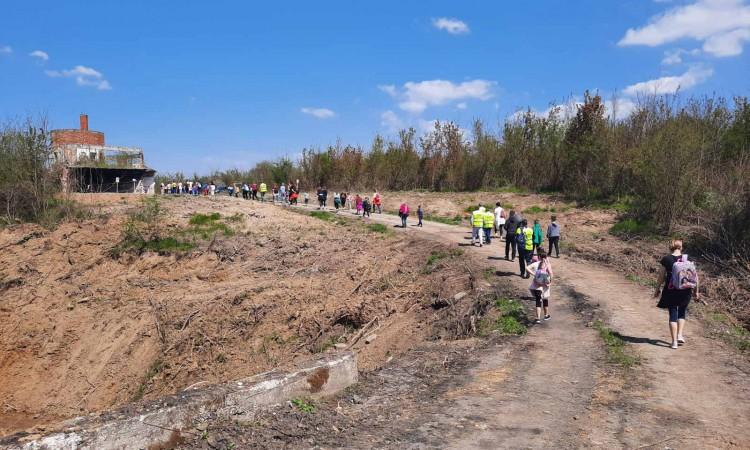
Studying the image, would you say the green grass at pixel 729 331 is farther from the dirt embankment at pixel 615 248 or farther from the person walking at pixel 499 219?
the person walking at pixel 499 219

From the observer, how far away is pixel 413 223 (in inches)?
1061

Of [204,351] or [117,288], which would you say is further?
[117,288]

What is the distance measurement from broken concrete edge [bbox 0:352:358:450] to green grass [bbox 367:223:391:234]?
16.7m

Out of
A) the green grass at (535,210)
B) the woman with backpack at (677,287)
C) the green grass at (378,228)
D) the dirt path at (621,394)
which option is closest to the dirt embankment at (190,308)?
the green grass at (378,228)

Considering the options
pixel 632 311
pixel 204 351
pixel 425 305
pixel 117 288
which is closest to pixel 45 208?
pixel 117 288

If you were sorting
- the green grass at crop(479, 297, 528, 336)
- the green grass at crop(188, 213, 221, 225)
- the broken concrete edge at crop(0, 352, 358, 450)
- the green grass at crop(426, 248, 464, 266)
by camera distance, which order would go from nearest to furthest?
the broken concrete edge at crop(0, 352, 358, 450) < the green grass at crop(479, 297, 528, 336) < the green grass at crop(426, 248, 464, 266) < the green grass at crop(188, 213, 221, 225)

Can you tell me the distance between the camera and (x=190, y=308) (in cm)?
1734

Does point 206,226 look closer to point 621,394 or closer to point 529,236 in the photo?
point 529,236

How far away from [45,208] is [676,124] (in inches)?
1168

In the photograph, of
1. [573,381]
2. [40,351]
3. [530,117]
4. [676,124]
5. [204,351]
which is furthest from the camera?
[530,117]

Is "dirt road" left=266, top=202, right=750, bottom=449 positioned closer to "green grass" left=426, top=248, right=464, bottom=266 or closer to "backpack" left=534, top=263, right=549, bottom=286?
"backpack" left=534, top=263, right=549, bottom=286

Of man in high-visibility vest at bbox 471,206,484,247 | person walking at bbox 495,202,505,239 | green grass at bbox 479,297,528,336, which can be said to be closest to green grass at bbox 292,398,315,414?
green grass at bbox 479,297,528,336

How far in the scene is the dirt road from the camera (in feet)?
19.5

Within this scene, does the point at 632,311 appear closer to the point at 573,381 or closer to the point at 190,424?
the point at 573,381
